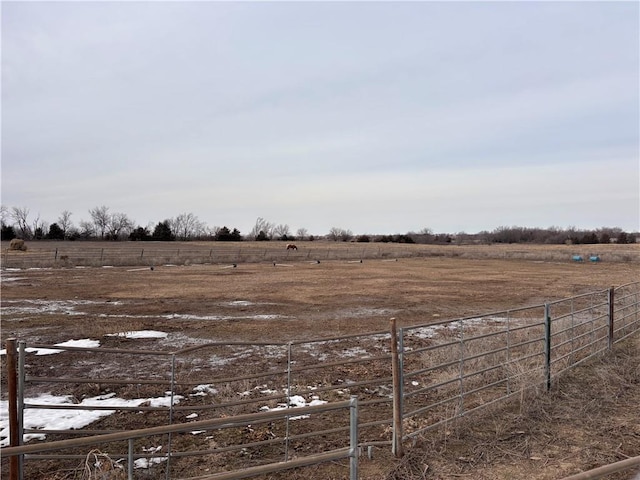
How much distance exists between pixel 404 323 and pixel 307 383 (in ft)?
21.9

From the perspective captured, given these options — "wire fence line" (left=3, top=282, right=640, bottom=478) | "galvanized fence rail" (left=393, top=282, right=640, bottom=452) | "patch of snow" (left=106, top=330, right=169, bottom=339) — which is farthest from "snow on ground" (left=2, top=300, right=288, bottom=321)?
"galvanized fence rail" (left=393, top=282, right=640, bottom=452)

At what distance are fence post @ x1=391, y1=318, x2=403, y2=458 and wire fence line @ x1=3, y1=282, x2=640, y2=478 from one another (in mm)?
11

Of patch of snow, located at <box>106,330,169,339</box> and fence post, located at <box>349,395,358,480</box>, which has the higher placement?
fence post, located at <box>349,395,358,480</box>

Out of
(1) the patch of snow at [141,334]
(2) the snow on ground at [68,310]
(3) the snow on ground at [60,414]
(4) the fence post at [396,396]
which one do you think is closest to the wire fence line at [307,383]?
(4) the fence post at [396,396]

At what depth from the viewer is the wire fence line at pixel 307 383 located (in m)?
4.98

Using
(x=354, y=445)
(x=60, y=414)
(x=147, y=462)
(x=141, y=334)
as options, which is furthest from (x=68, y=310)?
(x=354, y=445)

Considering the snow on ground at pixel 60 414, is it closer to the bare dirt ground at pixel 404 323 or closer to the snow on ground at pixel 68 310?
the bare dirt ground at pixel 404 323

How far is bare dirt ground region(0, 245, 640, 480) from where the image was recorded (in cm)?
490

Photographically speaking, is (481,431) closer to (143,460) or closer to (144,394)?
(143,460)

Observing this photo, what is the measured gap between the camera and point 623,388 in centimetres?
698

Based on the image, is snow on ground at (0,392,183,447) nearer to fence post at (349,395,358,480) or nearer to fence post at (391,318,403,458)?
fence post at (391,318,403,458)

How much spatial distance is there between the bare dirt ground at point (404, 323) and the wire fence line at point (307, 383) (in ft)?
1.18

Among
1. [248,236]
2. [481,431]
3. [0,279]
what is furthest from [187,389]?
[248,236]

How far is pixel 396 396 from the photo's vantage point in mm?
4910
